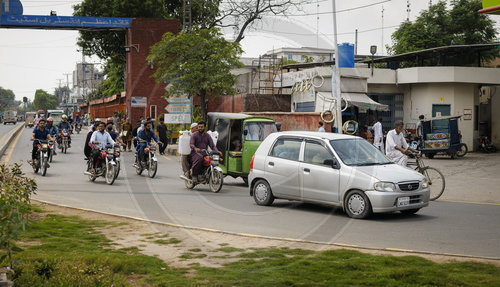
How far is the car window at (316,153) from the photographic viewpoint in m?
11.2

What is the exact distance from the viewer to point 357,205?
10.5 metres

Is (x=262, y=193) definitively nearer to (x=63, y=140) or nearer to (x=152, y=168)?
(x=152, y=168)

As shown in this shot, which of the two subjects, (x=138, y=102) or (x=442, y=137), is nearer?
(x=442, y=137)

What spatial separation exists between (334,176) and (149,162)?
28.2 feet

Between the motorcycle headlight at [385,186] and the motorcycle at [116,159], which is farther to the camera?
the motorcycle at [116,159]

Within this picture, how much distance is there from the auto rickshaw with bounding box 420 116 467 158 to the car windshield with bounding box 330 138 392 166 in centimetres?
1592

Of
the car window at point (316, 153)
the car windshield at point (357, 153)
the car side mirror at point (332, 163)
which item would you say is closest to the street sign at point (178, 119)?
the car window at point (316, 153)

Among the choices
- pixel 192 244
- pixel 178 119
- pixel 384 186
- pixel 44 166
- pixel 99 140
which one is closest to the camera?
pixel 192 244

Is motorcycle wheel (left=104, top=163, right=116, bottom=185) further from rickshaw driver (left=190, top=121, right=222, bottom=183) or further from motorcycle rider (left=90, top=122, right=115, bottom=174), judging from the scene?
rickshaw driver (left=190, top=121, right=222, bottom=183)

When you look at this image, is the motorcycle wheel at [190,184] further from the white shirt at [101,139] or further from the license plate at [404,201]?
the license plate at [404,201]

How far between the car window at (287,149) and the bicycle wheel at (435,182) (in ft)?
12.0

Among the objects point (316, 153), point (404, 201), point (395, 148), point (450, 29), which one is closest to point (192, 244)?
point (316, 153)

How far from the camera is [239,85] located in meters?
44.2

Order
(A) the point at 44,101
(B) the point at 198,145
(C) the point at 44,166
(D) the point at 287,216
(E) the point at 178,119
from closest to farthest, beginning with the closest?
(D) the point at 287,216 → (B) the point at 198,145 → (C) the point at 44,166 → (E) the point at 178,119 → (A) the point at 44,101
